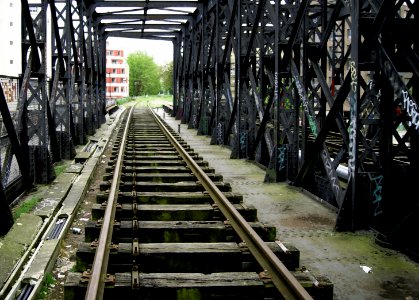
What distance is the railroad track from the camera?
4539mm

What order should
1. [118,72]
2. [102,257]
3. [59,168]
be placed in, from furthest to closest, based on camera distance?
[118,72]
[59,168]
[102,257]

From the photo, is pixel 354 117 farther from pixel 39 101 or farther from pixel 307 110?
pixel 39 101

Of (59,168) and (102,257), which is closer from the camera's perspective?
(102,257)

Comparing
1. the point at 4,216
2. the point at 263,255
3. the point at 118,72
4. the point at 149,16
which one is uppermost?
the point at 118,72

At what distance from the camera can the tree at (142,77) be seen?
150750 mm

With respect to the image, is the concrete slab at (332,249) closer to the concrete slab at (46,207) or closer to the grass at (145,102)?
the concrete slab at (46,207)

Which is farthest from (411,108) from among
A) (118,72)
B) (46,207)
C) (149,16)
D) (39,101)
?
(118,72)

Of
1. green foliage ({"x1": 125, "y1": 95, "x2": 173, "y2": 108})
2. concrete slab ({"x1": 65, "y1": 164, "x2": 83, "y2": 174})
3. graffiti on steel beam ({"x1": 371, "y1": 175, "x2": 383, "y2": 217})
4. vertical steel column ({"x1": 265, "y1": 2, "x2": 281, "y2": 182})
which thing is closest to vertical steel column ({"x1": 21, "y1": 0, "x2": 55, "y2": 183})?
concrete slab ({"x1": 65, "y1": 164, "x2": 83, "y2": 174})

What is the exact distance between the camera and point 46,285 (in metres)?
5.34

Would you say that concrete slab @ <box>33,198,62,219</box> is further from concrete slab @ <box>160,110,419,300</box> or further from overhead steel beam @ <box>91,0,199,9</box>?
overhead steel beam @ <box>91,0,199,9</box>

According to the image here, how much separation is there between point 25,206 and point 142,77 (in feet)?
476

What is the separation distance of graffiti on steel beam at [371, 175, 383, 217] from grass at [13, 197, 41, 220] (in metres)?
5.49

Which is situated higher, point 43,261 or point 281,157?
point 281,157

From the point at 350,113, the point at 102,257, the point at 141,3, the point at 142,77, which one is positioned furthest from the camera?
the point at 142,77
